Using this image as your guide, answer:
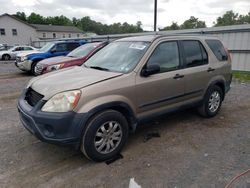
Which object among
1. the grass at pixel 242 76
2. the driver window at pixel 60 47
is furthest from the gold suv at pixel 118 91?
the driver window at pixel 60 47

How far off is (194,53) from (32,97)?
3040 mm

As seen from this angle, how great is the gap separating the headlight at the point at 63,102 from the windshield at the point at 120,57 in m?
0.92

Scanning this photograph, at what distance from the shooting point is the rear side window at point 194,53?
4.09 metres

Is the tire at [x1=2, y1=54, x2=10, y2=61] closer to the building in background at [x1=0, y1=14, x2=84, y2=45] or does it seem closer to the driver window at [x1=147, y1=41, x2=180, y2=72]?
the building in background at [x1=0, y1=14, x2=84, y2=45]

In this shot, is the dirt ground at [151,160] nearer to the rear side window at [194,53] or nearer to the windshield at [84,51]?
the rear side window at [194,53]

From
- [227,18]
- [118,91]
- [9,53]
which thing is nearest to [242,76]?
[118,91]

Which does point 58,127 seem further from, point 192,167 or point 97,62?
point 192,167

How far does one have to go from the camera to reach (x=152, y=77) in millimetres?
3473

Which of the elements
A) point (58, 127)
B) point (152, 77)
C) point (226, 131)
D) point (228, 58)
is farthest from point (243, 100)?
point (58, 127)

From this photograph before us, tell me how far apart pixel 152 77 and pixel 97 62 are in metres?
1.11

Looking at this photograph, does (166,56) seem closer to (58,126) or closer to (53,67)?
(58,126)

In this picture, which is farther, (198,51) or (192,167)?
(198,51)

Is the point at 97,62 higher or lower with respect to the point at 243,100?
higher

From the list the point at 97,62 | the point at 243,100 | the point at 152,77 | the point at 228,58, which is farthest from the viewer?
the point at 243,100
